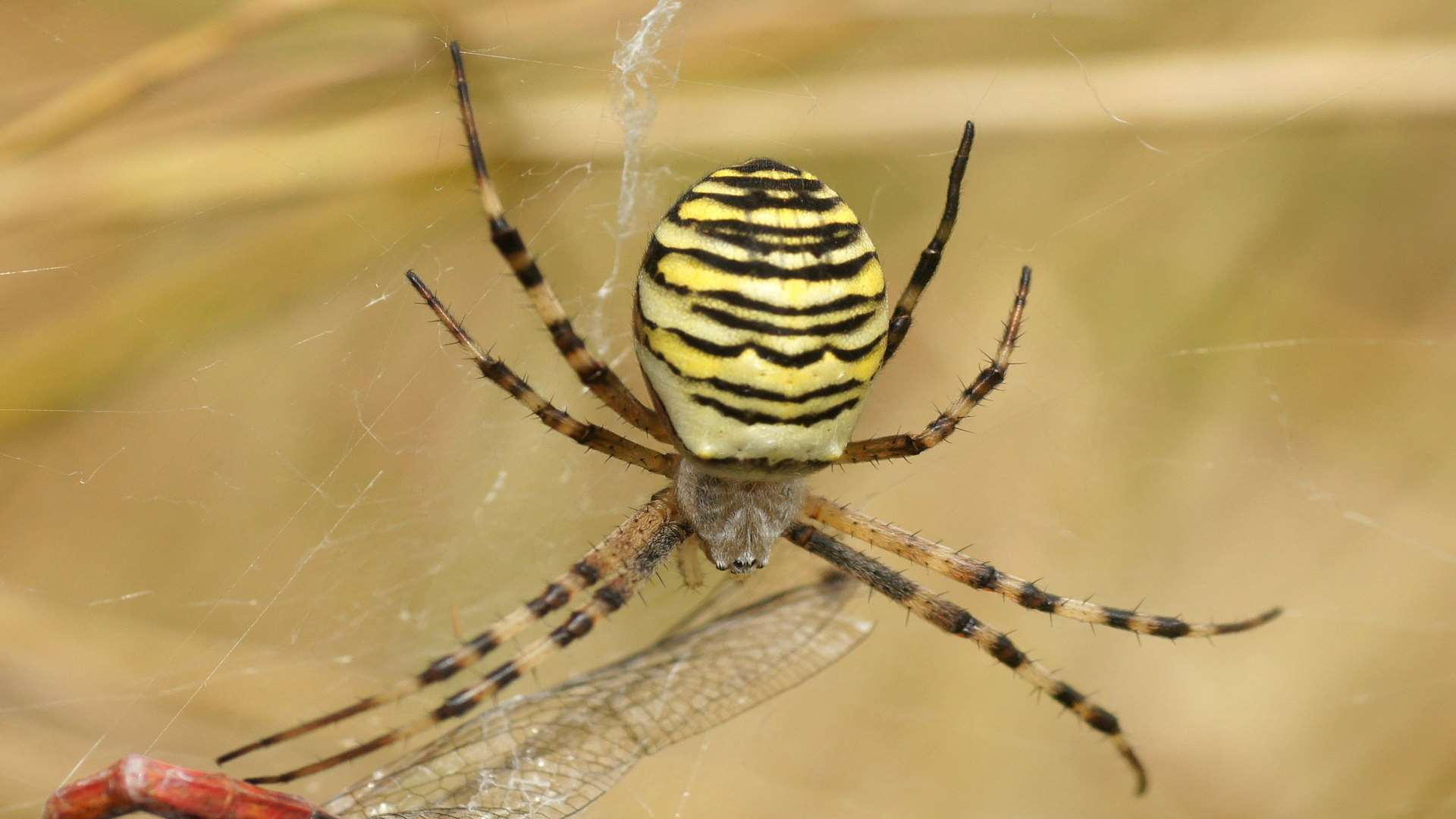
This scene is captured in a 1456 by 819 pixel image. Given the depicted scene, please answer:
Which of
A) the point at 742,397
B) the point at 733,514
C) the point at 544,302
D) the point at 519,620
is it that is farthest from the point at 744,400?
the point at 519,620

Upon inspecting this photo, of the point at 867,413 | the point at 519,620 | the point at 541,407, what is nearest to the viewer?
the point at 541,407

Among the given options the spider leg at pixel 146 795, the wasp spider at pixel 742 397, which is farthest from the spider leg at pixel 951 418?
the spider leg at pixel 146 795

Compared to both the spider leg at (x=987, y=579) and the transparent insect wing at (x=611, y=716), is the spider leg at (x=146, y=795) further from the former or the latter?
the spider leg at (x=987, y=579)

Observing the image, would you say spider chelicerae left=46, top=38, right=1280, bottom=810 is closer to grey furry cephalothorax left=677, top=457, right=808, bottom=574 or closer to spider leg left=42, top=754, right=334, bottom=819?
grey furry cephalothorax left=677, top=457, right=808, bottom=574

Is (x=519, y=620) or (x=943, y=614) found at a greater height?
(x=519, y=620)

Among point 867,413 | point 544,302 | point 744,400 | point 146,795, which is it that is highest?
point 867,413

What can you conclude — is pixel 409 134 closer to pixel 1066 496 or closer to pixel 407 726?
pixel 407 726

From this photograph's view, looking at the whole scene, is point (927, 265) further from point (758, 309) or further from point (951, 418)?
point (758, 309)

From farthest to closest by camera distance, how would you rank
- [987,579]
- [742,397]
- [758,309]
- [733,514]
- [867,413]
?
[867,413]
[987,579]
[733,514]
[742,397]
[758,309]
